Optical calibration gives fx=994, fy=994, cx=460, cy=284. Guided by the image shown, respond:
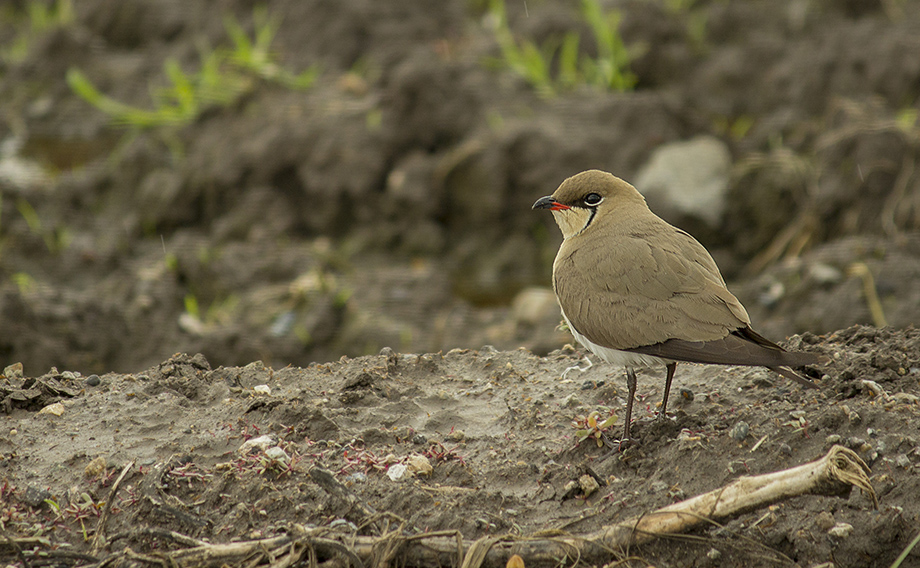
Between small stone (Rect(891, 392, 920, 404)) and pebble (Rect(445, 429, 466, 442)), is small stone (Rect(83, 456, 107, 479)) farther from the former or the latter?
small stone (Rect(891, 392, 920, 404))

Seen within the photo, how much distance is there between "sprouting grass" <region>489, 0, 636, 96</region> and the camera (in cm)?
712

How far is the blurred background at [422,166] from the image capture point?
559cm

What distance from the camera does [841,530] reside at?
2691mm

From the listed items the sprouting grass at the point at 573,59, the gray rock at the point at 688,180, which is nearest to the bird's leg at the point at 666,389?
the gray rock at the point at 688,180

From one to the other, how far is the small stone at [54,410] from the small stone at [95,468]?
1.41 feet

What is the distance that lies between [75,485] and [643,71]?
18.0 feet

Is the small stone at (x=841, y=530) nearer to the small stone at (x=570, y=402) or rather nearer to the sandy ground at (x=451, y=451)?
the sandy ground at (x=451, y=451)

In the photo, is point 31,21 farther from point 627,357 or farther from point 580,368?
point 627,357

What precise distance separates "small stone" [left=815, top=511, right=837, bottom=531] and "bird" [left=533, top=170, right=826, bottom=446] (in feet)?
1.58

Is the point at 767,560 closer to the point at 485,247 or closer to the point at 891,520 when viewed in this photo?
the point at 891,520

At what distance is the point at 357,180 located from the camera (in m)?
6.64

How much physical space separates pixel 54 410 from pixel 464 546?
1.65m

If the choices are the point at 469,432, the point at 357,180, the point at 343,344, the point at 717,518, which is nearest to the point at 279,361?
the point at 343,344

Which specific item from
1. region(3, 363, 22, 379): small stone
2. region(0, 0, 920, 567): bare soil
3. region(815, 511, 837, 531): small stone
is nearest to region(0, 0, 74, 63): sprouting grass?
region(0, 0, 920, 567): bare soil
